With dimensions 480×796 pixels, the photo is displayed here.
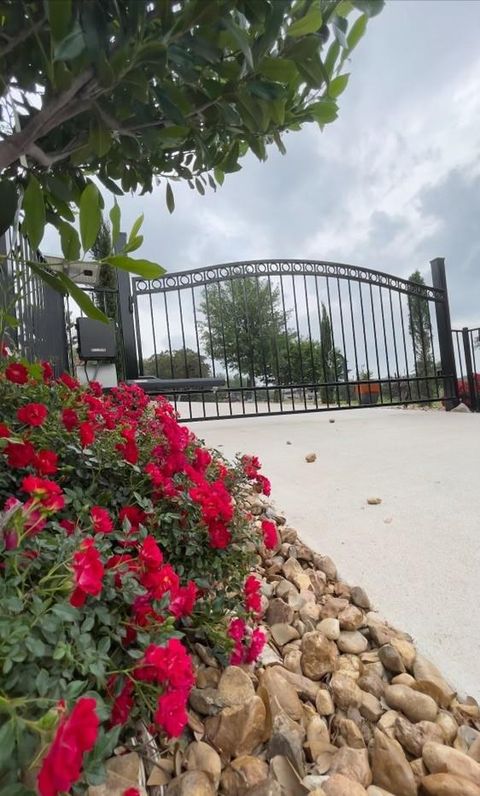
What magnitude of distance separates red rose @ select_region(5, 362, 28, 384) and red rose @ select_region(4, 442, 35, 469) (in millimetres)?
332

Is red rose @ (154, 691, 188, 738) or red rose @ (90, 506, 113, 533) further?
red rose @ (90, 506, 113, 533)

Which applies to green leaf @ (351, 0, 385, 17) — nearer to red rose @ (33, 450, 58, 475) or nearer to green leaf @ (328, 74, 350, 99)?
green leaf @ (328, 74, 350, 99)

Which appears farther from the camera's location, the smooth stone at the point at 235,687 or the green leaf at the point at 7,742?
the smooth stone at the point at 235,687

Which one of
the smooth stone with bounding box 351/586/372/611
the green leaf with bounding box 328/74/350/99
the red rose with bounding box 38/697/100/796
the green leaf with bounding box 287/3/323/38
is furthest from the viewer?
the smooth stone with bounding box 351/586/372/611

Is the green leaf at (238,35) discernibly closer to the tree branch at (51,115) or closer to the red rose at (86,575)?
the tree branch at (51,115)

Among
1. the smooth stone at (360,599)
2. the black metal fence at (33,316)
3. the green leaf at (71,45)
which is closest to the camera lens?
the green leaf at (71,45)

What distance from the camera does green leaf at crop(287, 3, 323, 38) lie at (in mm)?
603

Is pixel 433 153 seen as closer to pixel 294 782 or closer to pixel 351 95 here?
pixel 351 95

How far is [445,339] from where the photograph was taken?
5.41m

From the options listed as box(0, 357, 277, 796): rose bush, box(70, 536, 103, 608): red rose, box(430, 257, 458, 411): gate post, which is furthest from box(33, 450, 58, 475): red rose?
box(430, 257, 458, 411): gate post

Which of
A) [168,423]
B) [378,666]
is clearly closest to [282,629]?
[378,666]

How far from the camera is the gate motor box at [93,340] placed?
3352mm

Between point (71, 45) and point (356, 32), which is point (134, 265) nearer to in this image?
point (71, 45)

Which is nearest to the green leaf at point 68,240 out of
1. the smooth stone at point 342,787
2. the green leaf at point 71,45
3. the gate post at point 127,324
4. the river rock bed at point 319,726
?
the green leaf at point 71,45
